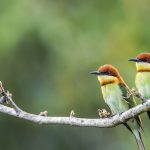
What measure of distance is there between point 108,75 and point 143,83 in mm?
247

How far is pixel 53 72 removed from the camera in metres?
10.6

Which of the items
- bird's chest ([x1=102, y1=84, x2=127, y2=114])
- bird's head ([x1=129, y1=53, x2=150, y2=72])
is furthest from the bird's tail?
bird's head ([x1=129, y1=53, x2=150, y2=72])

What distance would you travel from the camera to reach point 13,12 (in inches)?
417

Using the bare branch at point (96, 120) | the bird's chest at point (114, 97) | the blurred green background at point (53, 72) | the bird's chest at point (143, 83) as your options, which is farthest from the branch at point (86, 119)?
the blurred green background at point (53, 72)

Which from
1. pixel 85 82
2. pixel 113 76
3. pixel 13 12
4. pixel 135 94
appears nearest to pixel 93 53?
pixel 85 82

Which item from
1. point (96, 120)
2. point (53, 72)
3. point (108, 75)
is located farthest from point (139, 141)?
point (53, 72)

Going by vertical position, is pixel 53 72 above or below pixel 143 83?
above

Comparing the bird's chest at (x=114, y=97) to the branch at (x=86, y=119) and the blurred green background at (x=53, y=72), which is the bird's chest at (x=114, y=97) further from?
the blurred green background at (x=53, y=72)

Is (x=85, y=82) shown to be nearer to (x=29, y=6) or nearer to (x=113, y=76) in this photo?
(x=29, y=6)

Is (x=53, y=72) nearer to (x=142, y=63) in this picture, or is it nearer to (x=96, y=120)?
(x=142, y=63)

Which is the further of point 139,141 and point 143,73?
point 139,141

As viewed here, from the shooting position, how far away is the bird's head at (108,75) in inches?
220

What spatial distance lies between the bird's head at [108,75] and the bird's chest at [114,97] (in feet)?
0.13

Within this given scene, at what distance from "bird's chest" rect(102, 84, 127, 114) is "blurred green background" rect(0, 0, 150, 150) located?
3869 mm
